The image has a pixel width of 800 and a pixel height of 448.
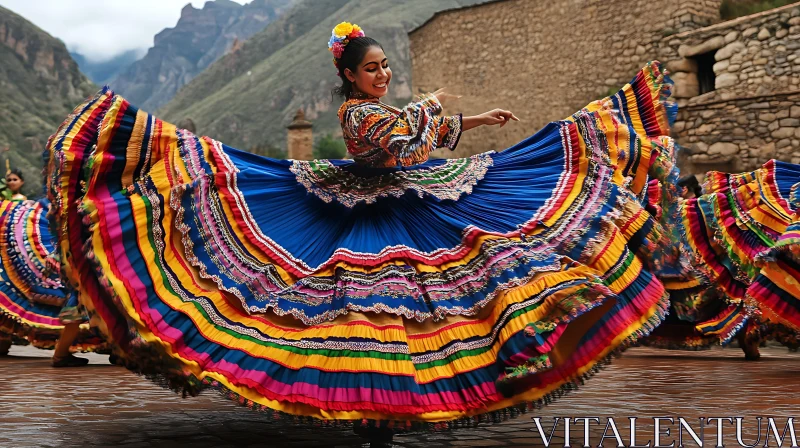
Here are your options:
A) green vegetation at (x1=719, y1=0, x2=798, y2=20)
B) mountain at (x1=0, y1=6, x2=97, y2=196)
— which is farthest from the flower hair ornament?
mountain at (x1=0, y1=6, x2=97, y2=196)

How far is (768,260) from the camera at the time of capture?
671 centimetres

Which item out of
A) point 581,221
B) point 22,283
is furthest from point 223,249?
point 22,283

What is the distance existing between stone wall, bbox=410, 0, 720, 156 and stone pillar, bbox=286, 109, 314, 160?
360 centimetres

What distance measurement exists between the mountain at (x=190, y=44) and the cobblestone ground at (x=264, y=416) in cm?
A: 15150

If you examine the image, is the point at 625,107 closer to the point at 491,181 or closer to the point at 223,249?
the point at 491,181

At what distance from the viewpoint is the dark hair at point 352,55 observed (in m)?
4.21

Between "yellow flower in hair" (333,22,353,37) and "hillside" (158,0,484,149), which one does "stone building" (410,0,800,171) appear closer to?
"yellow flower in hair" (333,22,353,37)

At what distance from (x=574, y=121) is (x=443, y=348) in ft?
4.78

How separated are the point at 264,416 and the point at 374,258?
4.83 ft

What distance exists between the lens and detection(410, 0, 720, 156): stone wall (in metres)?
20.0

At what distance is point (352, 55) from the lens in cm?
423

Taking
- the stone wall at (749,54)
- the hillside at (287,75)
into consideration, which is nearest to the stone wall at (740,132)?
the stone wall at (749,54)

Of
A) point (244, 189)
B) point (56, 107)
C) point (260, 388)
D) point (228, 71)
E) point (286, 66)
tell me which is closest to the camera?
point (260, 388)

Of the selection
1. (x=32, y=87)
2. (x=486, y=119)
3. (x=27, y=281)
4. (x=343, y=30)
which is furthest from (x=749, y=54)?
(x=32, y=87)
